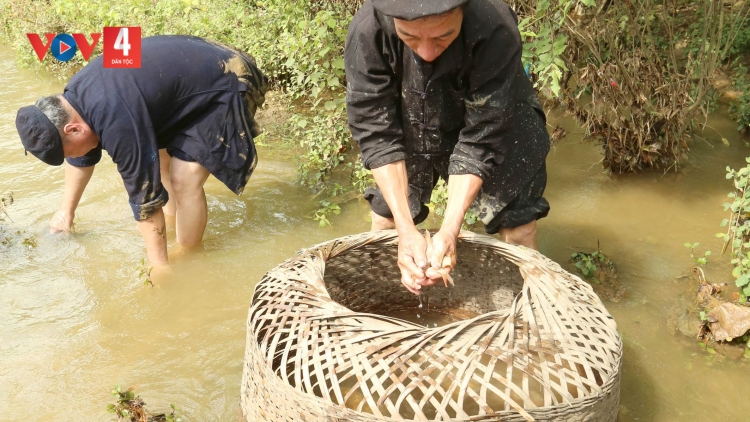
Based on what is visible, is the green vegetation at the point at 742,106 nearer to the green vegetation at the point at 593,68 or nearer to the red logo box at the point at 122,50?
the green vegetation at the point at 593,68

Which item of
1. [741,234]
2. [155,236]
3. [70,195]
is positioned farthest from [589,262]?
[70,195]

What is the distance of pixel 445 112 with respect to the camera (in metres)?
2.52

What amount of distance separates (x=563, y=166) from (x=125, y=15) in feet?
16.1

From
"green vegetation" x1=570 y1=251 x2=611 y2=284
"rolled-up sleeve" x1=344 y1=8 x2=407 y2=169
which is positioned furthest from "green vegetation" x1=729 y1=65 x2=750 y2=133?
"rolled-up sleeve" x1=344 y1=8 x2=407 y2=169

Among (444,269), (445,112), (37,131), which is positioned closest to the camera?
(444,269)

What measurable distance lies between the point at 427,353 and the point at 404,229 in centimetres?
54

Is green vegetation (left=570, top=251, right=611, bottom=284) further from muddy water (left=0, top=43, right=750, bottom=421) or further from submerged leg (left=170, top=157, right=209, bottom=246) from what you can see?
submerged leg (left=170, top=157, right=209, bottom=246)

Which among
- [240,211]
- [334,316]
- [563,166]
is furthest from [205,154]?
[563,166]

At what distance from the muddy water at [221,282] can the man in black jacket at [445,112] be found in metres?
0.97

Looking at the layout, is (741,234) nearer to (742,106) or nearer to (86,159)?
(742,106)

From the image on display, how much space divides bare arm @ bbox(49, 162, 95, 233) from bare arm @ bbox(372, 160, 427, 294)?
222cm

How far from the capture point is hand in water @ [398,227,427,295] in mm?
2172

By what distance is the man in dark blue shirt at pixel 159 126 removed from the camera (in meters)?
3.06

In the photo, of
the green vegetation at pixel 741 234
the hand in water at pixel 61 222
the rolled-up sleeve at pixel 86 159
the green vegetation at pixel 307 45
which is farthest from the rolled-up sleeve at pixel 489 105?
the hand in water at pixel 61 222
